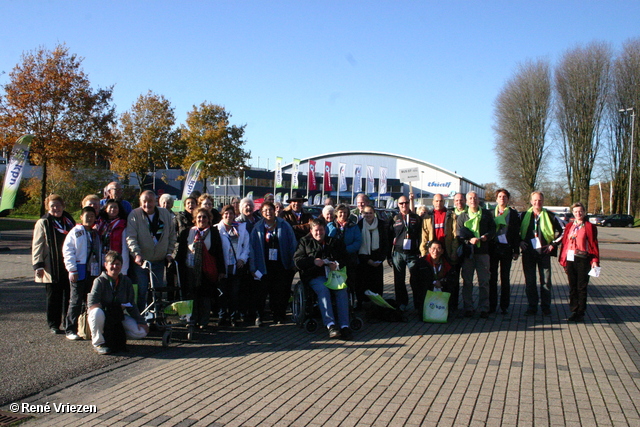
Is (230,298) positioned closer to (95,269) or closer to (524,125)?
(95,269)

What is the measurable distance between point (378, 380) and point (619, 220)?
56.2m

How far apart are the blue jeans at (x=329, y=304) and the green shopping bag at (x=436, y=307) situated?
1.45 m

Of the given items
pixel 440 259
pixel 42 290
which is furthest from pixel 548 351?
pixel 42 290

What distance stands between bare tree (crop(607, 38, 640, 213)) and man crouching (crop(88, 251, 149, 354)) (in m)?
57.0

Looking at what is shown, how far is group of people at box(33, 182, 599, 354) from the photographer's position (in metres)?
6.43

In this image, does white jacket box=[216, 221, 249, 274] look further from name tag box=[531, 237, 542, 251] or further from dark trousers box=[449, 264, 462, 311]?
A: name tag box=[531, 237, 542, 251]

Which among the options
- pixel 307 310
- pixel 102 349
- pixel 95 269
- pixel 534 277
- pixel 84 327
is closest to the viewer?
pixel 102 349

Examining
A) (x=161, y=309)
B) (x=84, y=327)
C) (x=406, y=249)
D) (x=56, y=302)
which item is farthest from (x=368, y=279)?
(x=56, y=302)

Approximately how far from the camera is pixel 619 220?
2076 inches

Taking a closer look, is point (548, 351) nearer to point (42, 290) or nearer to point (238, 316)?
point (238, 316)

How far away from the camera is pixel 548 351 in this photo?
6062 mm

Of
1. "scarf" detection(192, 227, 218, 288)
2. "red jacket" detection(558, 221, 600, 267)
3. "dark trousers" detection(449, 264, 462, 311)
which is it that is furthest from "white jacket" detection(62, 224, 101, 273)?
"red jacket" detection(558, 221, 600, 267)

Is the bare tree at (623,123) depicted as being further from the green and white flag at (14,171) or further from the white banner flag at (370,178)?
the green and white flag at (14,171)

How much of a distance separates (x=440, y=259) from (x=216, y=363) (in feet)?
12.7
